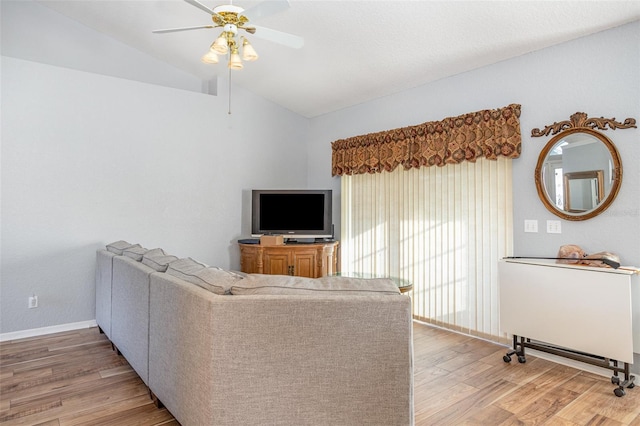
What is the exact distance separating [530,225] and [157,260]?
3008 mm

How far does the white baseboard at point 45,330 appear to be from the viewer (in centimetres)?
358

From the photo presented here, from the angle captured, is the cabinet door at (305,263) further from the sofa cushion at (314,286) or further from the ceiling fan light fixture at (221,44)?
the sofa cushion at (314,286)

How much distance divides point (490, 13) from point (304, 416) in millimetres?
3017

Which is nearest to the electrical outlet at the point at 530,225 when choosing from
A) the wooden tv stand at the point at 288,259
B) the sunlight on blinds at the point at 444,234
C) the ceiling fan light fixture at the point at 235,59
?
the sunlight on blinds at the point at 444,234

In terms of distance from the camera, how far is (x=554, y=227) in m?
3.13

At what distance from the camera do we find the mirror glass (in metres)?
2.83

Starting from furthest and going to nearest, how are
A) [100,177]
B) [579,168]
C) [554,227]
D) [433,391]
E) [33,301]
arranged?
[100,177] < [33,301] < [554,227] < [579,168] < [433,391]

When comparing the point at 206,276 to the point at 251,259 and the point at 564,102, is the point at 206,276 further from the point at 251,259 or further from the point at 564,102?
the point at 564,102

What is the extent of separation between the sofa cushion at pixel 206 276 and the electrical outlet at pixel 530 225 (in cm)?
261

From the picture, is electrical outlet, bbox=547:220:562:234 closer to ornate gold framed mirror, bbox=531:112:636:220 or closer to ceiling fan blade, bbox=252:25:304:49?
ornate gold framed mirror, bbox=531:112:636:220

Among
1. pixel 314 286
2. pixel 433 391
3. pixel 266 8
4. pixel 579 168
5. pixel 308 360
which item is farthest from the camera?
pixel 579 168

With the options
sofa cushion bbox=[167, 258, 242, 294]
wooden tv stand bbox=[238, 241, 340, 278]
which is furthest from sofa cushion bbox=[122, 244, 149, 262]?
wooden tv stand bbox=[238, 241, 340, 278]

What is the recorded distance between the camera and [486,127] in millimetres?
3510

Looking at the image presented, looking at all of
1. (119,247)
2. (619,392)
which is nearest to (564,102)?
(619,392)
